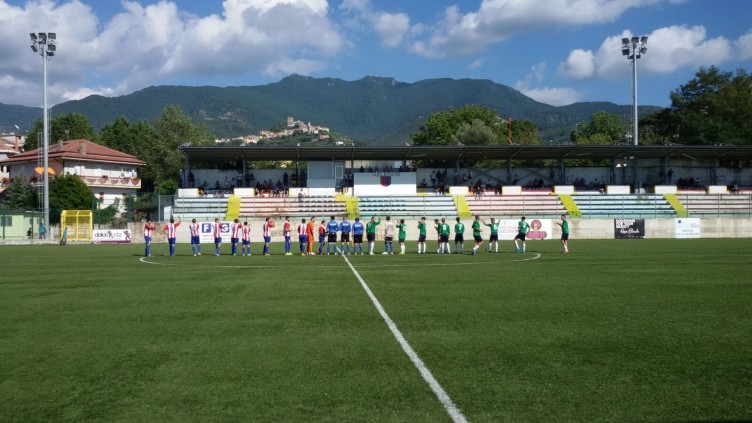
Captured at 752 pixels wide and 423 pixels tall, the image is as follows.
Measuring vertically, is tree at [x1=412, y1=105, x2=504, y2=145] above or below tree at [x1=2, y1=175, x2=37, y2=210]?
above

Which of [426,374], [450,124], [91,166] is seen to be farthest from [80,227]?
[450,124]

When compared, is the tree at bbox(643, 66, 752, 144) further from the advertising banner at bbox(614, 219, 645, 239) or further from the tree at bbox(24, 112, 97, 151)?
the tree at bbox(24, 112, 97, 151)

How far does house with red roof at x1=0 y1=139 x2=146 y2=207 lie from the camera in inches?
2586

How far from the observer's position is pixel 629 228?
1719 inches

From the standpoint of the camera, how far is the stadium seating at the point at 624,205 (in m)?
46.8

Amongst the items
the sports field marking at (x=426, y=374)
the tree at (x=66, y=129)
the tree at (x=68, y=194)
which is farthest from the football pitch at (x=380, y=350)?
the tree at (x=66, y=129)

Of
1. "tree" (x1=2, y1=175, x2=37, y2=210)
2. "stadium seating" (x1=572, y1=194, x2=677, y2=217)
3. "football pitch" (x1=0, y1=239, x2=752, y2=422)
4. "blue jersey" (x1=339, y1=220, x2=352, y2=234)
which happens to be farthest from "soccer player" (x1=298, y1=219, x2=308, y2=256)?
"tree" (x1=2, y1=175, x2=37, y2=210)

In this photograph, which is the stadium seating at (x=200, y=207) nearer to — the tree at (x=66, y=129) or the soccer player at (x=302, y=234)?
the soccer player at (x=302, y=234)

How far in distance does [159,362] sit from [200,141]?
82.4 meters

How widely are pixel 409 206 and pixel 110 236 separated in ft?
71.2

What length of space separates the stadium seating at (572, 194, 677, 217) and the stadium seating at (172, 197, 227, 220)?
2771 cm

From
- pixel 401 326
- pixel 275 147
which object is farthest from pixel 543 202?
pixel 401 326

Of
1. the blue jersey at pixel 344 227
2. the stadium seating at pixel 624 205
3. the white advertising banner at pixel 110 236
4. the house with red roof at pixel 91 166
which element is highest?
the house with red roof at pixel 91 166

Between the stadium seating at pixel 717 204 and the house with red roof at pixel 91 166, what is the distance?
53.7m
